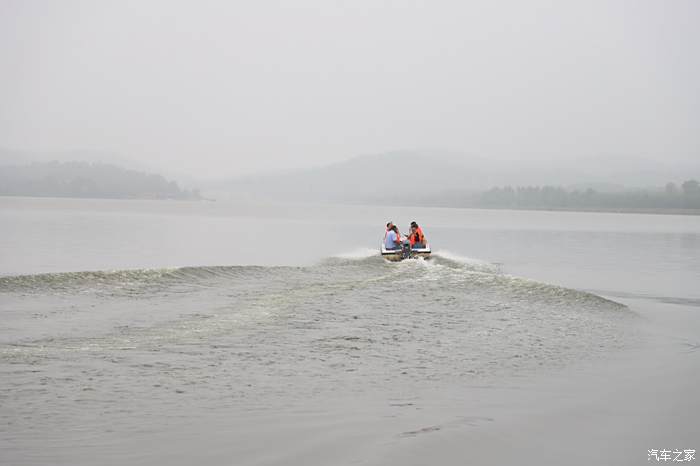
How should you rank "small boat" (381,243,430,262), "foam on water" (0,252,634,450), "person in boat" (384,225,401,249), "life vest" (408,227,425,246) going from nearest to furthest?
1. "foam on water" (0,252,634,450)
2. "small boat" (381,243,430,262)
3. "life vest" (408,227,425,246)
4. "person in boat" (384,225,401,249)

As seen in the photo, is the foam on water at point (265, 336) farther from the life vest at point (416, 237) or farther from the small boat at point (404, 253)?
→ the life vest at point (416, 237)

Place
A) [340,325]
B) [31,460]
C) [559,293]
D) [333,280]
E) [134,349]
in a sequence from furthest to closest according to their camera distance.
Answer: [333,280] → [559,293] → [340,325] → [134,349] → [31,460]

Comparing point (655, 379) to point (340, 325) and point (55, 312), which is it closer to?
point (340, 325)

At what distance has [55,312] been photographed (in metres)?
16.5

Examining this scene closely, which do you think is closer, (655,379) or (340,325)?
(655,379)

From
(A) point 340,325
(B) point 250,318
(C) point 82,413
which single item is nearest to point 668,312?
(A) point 340,325

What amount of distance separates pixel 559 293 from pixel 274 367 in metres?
13.5

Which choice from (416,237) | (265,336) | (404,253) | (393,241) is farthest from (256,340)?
(416,237)

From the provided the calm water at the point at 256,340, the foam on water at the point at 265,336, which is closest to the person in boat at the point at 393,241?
the calm water at the point at 256,340

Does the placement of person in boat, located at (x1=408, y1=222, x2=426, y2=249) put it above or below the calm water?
above

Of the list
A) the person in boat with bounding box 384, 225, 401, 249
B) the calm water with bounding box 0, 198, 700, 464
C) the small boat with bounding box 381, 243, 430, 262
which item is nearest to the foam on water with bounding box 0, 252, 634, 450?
the calm water with bounding box 0, 198, 700, 464

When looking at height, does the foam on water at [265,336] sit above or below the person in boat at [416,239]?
below

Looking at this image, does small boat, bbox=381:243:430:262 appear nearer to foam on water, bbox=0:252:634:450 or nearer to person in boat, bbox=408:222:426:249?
person in boat, bbox=408:222:426:249

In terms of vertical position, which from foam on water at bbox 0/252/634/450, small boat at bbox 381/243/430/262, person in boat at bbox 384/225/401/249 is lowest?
foam on water at bbox 0/252/634/450
